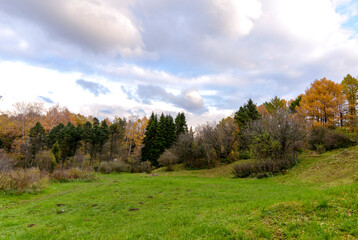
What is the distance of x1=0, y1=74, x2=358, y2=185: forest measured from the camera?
20.1m

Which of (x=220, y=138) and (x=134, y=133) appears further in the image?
(x=134, y=133)

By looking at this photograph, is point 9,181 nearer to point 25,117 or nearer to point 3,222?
point 3,222

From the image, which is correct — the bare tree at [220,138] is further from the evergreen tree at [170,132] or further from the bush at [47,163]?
the bush at [47,163]

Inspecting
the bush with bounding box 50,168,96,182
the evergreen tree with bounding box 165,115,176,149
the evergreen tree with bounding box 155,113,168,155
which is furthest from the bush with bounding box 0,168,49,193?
the evergreen tree with bounding box 165,115,176,149

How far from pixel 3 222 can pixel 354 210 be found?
12.4 m

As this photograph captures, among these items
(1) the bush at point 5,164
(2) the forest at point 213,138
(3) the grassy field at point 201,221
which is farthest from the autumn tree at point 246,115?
(1) the bush at point 5,164

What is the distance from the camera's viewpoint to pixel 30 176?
1451cm

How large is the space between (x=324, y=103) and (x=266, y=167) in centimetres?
2135

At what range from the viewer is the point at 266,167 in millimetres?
18375

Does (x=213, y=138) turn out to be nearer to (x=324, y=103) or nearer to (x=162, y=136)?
(x=162, y=136)

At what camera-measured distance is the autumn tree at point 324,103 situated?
29547 millimetres

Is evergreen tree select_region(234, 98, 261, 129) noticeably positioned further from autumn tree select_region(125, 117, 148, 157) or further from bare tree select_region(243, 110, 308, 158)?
autumn tree select_region(125, 117, 148, 157)

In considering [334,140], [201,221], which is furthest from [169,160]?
[201,221]

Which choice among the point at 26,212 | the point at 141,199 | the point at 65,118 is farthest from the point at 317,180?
the point at 65,118
